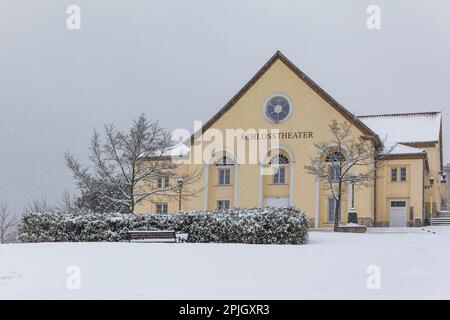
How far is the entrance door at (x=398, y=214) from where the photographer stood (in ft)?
138

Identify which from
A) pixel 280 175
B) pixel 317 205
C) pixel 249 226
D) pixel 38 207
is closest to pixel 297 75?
pixel 280 175

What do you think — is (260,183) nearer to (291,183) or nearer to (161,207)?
(291,183)

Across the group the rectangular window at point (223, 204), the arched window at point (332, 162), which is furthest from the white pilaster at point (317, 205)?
the rectangular window at point (223, 204)

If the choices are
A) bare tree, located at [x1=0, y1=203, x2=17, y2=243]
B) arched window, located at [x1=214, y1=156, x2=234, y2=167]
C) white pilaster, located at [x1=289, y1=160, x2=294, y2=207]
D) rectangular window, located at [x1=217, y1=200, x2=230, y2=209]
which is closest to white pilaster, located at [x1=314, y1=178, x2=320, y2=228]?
white pilaster, located at [x1=289, y1=160, x2=294, y2=207]

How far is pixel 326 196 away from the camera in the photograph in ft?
132

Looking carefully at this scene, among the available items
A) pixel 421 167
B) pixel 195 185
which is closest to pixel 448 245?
pixel 421 167

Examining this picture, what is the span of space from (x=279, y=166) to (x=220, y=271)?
1087 inches

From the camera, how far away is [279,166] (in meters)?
42.0

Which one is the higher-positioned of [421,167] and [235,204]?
[421,167]

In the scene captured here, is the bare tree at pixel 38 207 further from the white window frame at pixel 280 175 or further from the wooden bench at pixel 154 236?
the white window frame at pixel 280 175

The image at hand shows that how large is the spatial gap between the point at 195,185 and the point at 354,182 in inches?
478

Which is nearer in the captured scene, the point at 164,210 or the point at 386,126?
the point at 164,210
